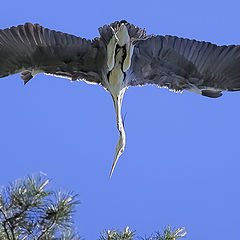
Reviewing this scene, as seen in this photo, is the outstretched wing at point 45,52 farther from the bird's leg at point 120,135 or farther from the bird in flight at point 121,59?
the bird's leg at point 120,135

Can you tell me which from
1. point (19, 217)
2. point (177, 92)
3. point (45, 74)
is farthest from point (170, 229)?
point (45, 74)

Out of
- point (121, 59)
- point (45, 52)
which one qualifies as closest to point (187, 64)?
point (121, 59)

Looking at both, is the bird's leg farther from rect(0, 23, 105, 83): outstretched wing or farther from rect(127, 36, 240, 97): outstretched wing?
rect(0, 23, 105, 83): outstretched wing

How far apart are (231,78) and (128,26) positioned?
4.55 ft

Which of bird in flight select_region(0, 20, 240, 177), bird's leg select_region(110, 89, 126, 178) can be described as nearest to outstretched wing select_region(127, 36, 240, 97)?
bird in flight select_region(0, 20, 240, 177)

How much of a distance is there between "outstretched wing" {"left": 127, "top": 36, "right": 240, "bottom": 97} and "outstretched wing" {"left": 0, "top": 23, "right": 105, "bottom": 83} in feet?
1.70

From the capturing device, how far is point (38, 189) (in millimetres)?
5566

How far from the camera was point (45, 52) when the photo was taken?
7.47m

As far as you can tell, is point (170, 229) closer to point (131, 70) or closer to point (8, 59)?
point (131, 70)

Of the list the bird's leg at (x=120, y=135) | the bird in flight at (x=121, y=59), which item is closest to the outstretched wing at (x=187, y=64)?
the bird in flight at (x=121, y=59)

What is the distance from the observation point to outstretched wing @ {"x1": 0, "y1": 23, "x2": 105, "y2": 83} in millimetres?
7363

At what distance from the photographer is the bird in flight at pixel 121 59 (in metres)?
7.29

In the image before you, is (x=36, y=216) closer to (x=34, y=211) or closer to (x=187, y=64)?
(x=34, y=211)

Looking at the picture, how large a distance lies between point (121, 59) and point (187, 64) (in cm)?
81
